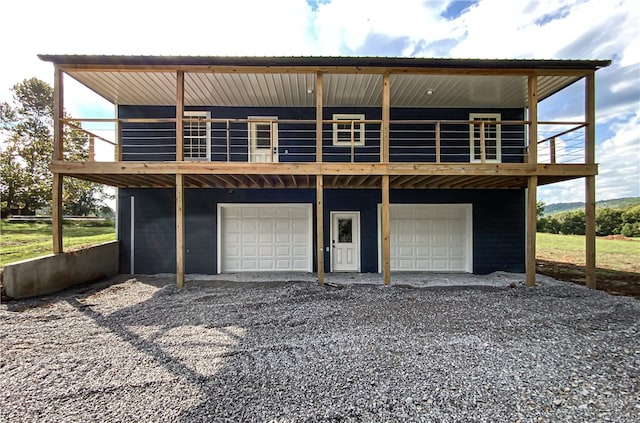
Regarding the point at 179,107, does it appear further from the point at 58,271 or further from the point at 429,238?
the point at 429,238

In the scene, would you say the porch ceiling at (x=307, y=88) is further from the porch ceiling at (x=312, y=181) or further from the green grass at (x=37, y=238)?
the green grass at (x=37, y=238)

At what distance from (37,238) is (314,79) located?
15.1 metres

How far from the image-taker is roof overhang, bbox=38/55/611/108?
20.9 ft

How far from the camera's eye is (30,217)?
18.2 meters

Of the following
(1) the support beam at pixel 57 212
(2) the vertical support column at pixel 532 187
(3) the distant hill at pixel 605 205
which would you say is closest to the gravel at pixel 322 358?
(2) the vertical support column at pixel 532 187

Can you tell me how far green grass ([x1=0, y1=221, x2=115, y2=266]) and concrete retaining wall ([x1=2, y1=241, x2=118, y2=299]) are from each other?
83 cm

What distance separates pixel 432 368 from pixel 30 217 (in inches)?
993

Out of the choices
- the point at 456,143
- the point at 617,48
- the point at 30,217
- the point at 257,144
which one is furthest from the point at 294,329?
the point at 30,217

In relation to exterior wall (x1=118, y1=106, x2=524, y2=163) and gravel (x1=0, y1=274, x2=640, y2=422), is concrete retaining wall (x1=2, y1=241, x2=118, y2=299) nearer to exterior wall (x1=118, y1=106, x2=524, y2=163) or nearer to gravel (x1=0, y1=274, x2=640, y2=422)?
gravel (x1=0, y1=274, x2=640, y2=422)

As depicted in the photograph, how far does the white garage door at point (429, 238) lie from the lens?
887cm

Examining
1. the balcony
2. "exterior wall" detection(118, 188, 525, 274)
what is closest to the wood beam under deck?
the balcony

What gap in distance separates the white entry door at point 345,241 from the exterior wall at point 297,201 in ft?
0.60

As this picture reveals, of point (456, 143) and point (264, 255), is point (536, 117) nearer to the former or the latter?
point (456, 143)

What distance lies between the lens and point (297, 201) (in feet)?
28.9
